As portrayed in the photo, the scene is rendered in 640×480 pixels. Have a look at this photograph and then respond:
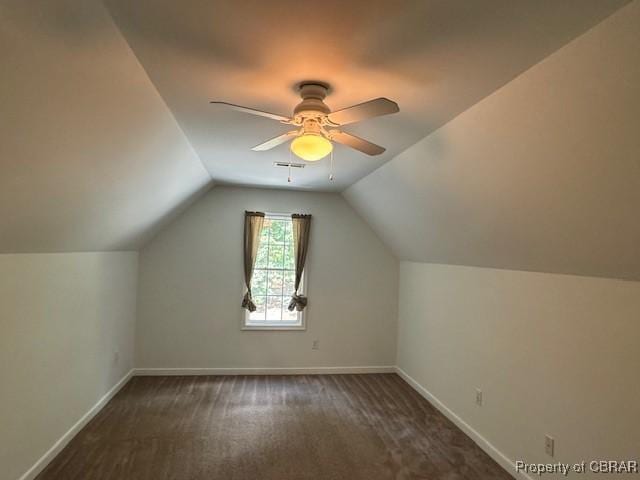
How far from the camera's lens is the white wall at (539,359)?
7.14 ft

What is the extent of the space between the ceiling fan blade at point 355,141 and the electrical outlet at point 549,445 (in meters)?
2.28

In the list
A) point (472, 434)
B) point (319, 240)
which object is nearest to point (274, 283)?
point (319, 240)

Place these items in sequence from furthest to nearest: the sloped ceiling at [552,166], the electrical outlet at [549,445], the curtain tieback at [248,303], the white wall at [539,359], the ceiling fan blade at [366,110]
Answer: the curtain tieback at [248,303] < the electrical outlet at [549,445] < the white wall at [539,359] < the ceiling fan blade at [366,110] < the sloped ceiling at [552,166]

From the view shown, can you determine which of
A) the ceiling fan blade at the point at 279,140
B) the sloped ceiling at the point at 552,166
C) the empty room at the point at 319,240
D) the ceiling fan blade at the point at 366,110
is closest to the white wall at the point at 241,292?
the empty room at the point at 319,240

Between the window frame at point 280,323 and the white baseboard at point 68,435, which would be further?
the window frame at point 280,323

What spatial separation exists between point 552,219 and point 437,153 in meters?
0.85

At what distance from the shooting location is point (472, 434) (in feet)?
11.3

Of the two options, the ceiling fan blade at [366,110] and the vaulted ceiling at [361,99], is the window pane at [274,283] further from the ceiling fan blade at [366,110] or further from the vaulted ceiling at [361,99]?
the ceiling fan blade at [366,110]

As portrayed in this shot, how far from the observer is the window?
525 centimetres

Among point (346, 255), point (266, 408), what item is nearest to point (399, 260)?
point (346, 255)

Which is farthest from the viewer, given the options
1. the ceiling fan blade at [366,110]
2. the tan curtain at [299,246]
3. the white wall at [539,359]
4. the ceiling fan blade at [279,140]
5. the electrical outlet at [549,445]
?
the tan curtain at [299,246]

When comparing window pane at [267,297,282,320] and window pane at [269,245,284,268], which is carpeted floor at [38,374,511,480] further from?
window pane at [269,245,284,268]

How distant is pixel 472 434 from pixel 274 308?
2846mm

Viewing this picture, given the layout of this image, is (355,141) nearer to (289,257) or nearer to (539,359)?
(539,359)
